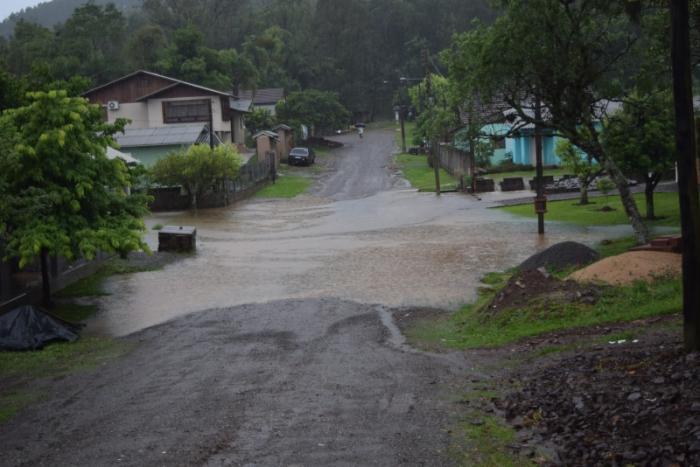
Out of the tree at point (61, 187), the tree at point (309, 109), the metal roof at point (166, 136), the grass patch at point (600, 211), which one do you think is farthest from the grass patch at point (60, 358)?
the tree at point (309, 109)

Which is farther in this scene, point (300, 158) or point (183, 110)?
point (300, 158)

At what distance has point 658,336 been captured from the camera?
10.5 metres

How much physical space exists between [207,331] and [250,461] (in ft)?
29.9

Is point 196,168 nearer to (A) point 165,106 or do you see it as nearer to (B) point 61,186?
(A) point 165,106

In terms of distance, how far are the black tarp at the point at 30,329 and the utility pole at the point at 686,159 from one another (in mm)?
11762

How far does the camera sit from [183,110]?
209ft

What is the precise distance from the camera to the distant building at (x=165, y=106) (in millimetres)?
58156

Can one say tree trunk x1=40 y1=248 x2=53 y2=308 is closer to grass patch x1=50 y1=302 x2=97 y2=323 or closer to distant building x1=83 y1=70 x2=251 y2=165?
grass patch x1=50 y1=302 x2=97 y2=323

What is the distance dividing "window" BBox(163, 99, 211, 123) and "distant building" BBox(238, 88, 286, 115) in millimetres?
28536

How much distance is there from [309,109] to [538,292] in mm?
73731

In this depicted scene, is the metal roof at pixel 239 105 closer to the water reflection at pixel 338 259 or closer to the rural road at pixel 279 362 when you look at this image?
the water reflection at pixel 338 259

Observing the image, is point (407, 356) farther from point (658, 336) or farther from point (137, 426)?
point (137, 426)

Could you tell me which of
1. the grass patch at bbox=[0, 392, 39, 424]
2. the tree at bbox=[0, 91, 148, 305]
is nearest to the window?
the tree at bbox=[0, 91, 148, 305]

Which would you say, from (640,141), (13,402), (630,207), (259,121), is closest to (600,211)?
(640,141)
